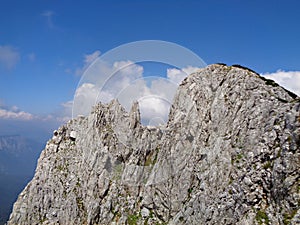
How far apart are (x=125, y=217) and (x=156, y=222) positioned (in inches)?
455

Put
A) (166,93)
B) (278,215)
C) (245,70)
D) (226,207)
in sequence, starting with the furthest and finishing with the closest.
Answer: (245,70), (166,93), (226,207), (278,215)

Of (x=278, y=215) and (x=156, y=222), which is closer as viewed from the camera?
(x=278, y=215)

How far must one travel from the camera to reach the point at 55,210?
11262cm

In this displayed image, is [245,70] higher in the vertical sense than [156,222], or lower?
higher

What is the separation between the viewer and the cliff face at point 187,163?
66938 mm

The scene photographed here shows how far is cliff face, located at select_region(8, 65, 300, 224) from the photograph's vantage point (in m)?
66.9

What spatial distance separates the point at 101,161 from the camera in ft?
374

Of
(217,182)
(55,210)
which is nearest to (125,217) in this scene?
(55,210)

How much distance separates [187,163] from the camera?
95.2m

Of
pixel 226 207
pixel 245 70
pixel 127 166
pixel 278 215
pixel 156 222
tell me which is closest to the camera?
pixel 278 215

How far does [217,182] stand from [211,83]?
33.3m

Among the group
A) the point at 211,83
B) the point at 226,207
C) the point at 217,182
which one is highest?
the point at 211,83

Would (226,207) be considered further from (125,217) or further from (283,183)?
(125,217)

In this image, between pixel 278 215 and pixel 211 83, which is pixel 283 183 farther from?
pixel 211 83
